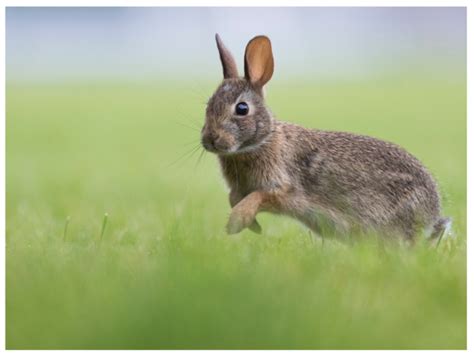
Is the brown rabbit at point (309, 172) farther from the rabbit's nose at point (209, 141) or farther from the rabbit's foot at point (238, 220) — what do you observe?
the rabbit's foot at point (238, 220)

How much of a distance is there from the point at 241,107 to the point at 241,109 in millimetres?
15

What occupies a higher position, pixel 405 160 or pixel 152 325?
pixel 405 160

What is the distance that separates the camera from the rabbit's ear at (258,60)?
21.5ft

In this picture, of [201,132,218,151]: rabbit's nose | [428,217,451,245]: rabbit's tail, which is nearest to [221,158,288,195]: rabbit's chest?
[201,132,218,151]: rabbit's nose

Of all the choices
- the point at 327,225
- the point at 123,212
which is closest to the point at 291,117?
the point at 123,212

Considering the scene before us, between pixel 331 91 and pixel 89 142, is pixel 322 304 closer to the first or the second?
pixel 89 142

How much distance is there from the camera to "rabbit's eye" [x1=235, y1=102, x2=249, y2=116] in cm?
646

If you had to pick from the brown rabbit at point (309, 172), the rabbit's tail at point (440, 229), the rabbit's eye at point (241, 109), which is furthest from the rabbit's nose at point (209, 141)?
the rabbit's tail at point (440, 229)

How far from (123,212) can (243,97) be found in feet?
7.47

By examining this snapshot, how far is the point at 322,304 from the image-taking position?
14.6 feet

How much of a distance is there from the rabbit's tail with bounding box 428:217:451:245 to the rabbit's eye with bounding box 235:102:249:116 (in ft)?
5.59

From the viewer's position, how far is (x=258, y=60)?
6.64m

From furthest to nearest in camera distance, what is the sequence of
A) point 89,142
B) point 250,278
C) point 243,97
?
1. point 89,142
2. point 243,97
3. point 250,278

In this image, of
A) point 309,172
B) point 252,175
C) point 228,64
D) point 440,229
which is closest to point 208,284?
point 252,175
